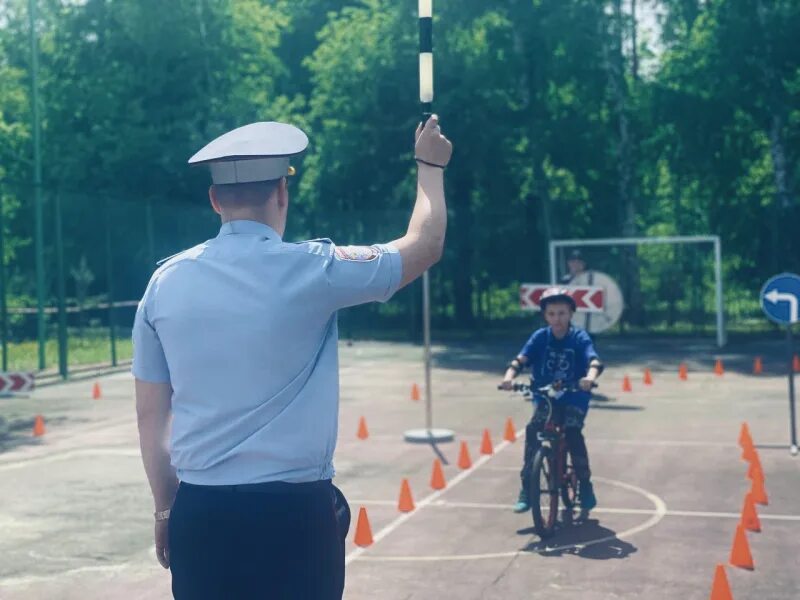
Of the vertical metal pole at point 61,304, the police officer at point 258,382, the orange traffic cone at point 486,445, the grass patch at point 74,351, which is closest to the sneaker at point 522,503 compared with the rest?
the orange traffic cone at point 486,445

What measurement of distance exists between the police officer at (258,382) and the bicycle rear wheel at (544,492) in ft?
19.2

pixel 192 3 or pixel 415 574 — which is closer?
pixel 415 574

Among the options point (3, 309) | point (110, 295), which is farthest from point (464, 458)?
point (110, 295)

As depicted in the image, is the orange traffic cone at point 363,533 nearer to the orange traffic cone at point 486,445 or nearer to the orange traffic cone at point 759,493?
the orange traffic cone at point 759,493

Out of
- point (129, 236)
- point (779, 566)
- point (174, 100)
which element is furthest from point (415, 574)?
point (174, 100)

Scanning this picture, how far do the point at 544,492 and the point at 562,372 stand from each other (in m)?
1.02

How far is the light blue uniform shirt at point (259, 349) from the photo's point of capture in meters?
3.10

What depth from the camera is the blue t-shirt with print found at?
Result: 965 centimetres

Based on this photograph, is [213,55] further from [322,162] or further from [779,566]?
[779,566]

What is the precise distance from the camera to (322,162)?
112 ft

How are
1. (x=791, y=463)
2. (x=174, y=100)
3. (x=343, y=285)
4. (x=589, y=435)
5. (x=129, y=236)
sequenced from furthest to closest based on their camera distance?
(x=174, y=100)
(x=129, y=236)
(x=589, y=435)
(x=791, y=463)
(x=343, y=285)

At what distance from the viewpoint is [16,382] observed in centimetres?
1852

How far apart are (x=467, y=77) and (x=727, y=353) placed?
1052 centimetres

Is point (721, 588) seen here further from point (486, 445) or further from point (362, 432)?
point (362, 432)
